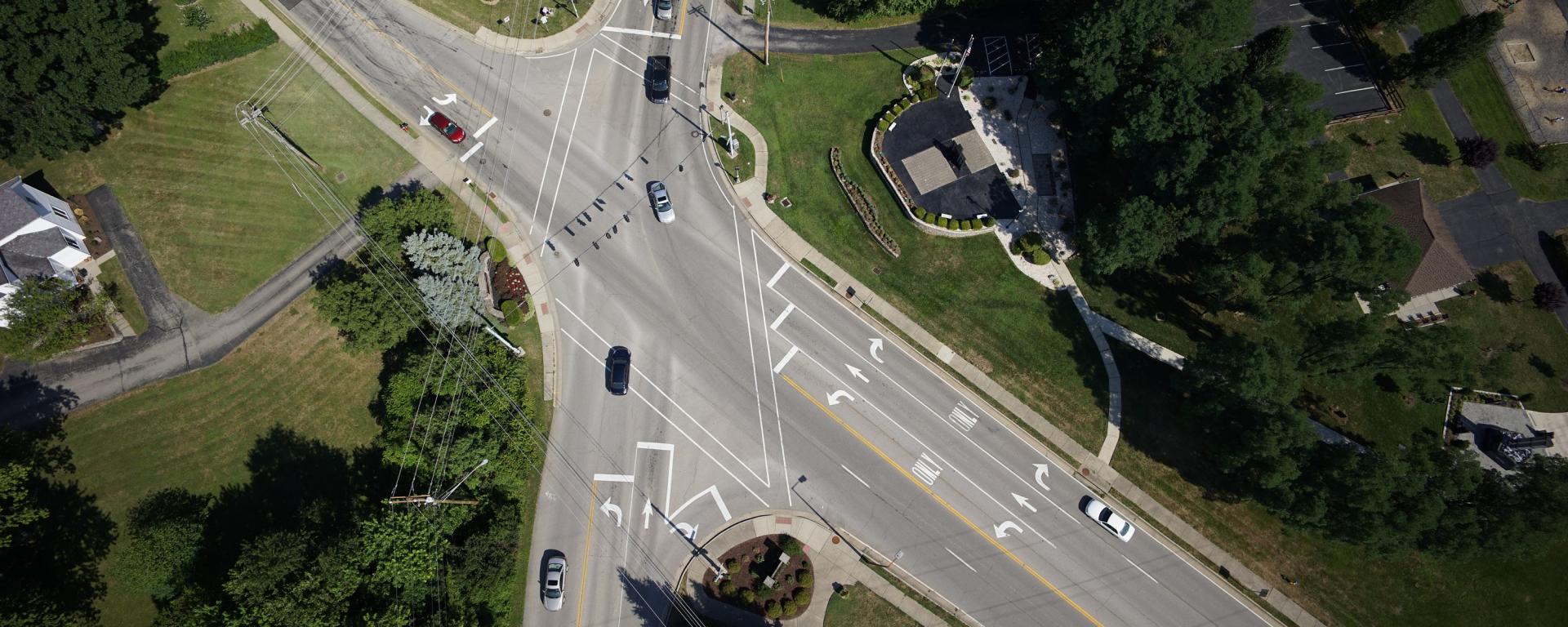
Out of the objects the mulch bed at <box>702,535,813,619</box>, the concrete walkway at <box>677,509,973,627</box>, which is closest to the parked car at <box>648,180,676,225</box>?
the concrete walkway at <box>677,509,973,627</box>

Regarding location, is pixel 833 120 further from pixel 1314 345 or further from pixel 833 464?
pixel 1314 345

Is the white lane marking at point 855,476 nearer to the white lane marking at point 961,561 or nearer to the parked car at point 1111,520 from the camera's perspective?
the white lane marking at point 961,561

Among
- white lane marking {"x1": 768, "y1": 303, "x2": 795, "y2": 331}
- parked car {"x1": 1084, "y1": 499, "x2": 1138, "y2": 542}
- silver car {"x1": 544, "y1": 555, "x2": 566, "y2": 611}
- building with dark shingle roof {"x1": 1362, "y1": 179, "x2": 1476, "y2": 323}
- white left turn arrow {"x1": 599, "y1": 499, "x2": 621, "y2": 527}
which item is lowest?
parked car {"x1": 1084, "y1": 499, "x2": 1138, "y2": 542}

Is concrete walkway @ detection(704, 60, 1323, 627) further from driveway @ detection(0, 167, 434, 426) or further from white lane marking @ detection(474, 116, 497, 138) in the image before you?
driveway @ detection(0, 167, 434, 426)

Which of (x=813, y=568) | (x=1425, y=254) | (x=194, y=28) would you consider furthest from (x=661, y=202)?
(x=1425, y=254)

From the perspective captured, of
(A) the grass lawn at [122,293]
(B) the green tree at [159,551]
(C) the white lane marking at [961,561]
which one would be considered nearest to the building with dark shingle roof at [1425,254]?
(C) the white lane marking at [961,561]

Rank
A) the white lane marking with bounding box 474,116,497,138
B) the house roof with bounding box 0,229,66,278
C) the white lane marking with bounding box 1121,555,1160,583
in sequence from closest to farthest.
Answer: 1. the house roof with bounding box 0,229,66,278
2. the white lane marking with bounding box 1121,555,1160,583
3. the white lane marking with bounding box 474,116,497,138

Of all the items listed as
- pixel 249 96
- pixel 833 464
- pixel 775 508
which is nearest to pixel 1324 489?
pixel 833 464
